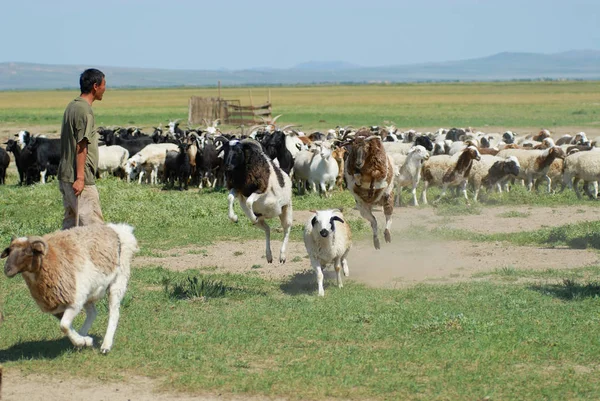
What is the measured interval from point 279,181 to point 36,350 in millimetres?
4617

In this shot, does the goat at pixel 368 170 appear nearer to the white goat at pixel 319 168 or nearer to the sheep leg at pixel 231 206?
the sheep leg at pixel 231 206

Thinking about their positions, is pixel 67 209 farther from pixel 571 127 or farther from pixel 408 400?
pixel 571 127

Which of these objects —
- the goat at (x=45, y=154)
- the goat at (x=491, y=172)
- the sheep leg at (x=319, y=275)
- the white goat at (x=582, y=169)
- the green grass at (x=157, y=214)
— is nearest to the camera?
the sheep leg at (x=319, y=275)

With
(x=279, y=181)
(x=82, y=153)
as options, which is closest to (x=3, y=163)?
(x=279, y=181)

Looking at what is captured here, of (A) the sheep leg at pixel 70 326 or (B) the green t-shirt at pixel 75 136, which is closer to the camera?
(A) the sheep leg at pixel 70 326

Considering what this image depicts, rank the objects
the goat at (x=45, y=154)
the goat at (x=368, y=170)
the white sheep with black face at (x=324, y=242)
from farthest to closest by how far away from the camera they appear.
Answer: the goat at (x=45, y=154) → the goat at (x=368, y=170) → the white sheep with black face at (x=324, y=242)

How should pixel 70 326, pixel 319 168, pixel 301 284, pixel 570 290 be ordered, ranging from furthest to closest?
pixel 319 168
pixel 301 284
pixel 570 290
pixel 70 326

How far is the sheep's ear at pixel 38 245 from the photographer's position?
7.45 meters

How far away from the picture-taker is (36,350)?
8125 millimetres

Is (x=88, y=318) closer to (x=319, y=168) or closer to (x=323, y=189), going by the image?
(x=323, y=189)

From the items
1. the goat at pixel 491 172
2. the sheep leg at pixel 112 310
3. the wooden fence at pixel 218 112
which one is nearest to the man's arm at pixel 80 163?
the sheep leg at pixel 112 310

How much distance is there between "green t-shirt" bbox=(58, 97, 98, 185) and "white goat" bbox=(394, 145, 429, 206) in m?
12.5

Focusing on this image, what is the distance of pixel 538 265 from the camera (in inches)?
498

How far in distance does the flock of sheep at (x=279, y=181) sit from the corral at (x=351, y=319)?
549mm
